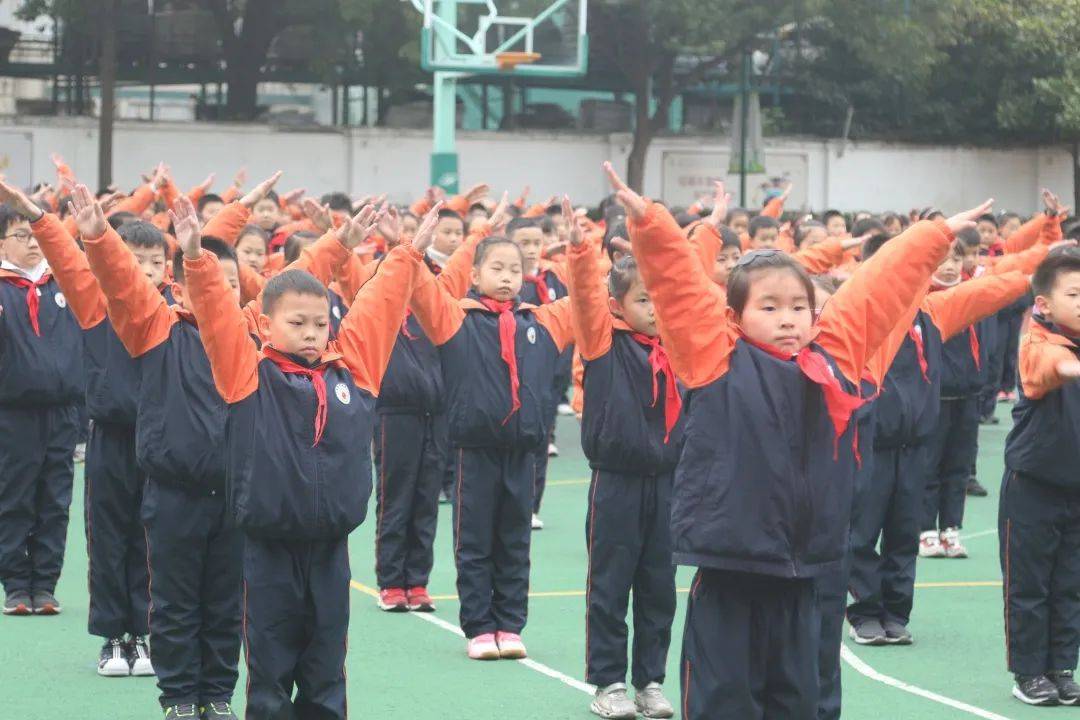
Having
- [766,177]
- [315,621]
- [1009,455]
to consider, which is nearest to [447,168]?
[766,177]

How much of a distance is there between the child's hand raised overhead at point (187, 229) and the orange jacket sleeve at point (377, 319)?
591 mm

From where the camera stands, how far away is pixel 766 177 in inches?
1303

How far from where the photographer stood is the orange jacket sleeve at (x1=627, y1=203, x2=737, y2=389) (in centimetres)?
484

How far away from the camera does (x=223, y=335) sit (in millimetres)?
5719

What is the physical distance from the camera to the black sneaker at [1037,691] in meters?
7.17

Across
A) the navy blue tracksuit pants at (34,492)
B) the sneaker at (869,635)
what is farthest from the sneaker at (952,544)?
the navy blue tracksuit pants at (34,492)

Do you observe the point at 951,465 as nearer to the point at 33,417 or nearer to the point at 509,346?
the point at 509,346

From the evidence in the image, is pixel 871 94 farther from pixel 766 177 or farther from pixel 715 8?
pixel 715 8

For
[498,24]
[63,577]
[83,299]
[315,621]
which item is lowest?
[63,577]

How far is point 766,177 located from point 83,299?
26803 millimetres

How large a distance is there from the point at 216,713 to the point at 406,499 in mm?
2573

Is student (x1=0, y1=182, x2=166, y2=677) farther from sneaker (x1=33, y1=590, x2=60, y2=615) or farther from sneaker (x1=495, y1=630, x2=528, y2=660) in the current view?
sneaker (x1=495, y1=630, x2=528, y2=660)

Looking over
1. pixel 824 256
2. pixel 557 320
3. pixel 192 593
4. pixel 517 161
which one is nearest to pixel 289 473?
pixel 192 593

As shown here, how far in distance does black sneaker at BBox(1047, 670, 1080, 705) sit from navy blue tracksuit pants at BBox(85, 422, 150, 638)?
376cm
